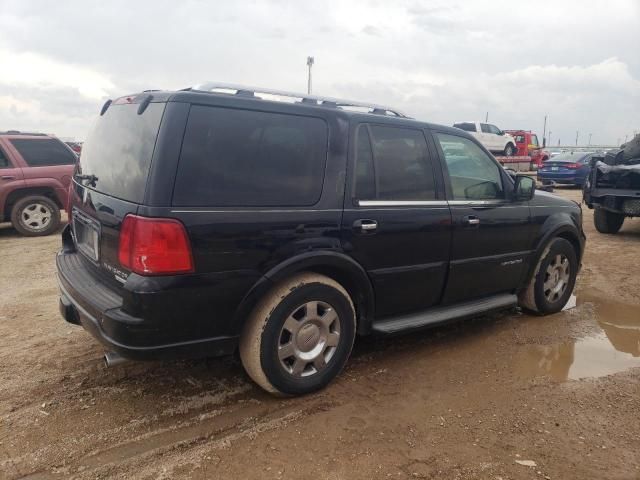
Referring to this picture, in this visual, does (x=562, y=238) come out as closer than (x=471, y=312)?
No

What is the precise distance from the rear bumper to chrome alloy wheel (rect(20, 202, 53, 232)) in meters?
6.35

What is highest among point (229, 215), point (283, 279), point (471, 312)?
point (229, 215)

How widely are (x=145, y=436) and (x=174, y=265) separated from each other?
3.23 feet

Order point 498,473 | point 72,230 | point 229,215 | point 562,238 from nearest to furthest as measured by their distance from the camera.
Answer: point 498,473 < point 229,215 < point 72,230 < point 562,238

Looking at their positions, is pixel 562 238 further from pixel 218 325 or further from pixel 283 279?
pixel 218 325

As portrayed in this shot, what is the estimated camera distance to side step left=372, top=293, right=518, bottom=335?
3.56 meters

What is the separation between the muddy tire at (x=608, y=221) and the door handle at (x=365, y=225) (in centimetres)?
759

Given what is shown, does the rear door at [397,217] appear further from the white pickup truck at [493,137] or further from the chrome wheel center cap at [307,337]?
the white pickup truck at [493,137]

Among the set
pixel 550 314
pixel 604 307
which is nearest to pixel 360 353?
pixel 550 314

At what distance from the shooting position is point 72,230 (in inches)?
146

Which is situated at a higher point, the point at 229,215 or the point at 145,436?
the point at 229,215

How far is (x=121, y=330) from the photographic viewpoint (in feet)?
8.68

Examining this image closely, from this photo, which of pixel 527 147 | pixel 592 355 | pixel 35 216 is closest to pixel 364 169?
pixel 592 355

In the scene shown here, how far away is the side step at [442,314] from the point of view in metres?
3.56
